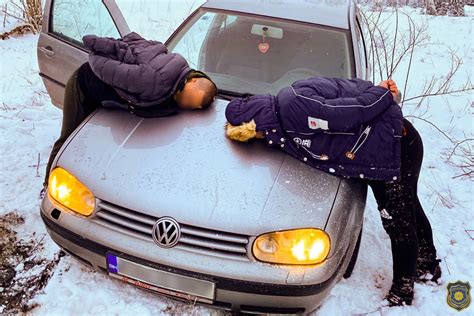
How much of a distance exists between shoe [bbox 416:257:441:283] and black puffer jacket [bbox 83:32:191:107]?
6.04ft

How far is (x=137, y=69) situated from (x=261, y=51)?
1.11 metres

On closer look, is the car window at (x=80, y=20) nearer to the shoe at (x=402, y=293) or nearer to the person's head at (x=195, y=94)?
the person's head at (x=195, y=94)

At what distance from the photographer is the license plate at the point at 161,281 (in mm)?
2105

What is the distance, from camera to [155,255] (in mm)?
2113

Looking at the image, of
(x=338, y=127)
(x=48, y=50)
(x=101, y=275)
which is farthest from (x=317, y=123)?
(x=48, y=50)

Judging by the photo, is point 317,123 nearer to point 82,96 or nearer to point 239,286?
point 239,286

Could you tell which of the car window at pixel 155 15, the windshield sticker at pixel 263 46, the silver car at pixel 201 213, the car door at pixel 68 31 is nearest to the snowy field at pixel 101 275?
the silver car at pixel 201 213

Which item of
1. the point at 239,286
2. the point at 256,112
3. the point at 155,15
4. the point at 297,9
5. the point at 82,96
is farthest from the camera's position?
the point at 155,15

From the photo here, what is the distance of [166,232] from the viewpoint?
2.11 m

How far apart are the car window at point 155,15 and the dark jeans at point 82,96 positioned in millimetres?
4480

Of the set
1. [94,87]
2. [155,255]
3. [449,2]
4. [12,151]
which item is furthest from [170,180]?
[449,2]

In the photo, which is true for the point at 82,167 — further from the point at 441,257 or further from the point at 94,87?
the point at 441,257

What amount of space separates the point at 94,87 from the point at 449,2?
9483 millimetres

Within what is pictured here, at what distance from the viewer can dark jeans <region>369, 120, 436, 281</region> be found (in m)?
2.45
